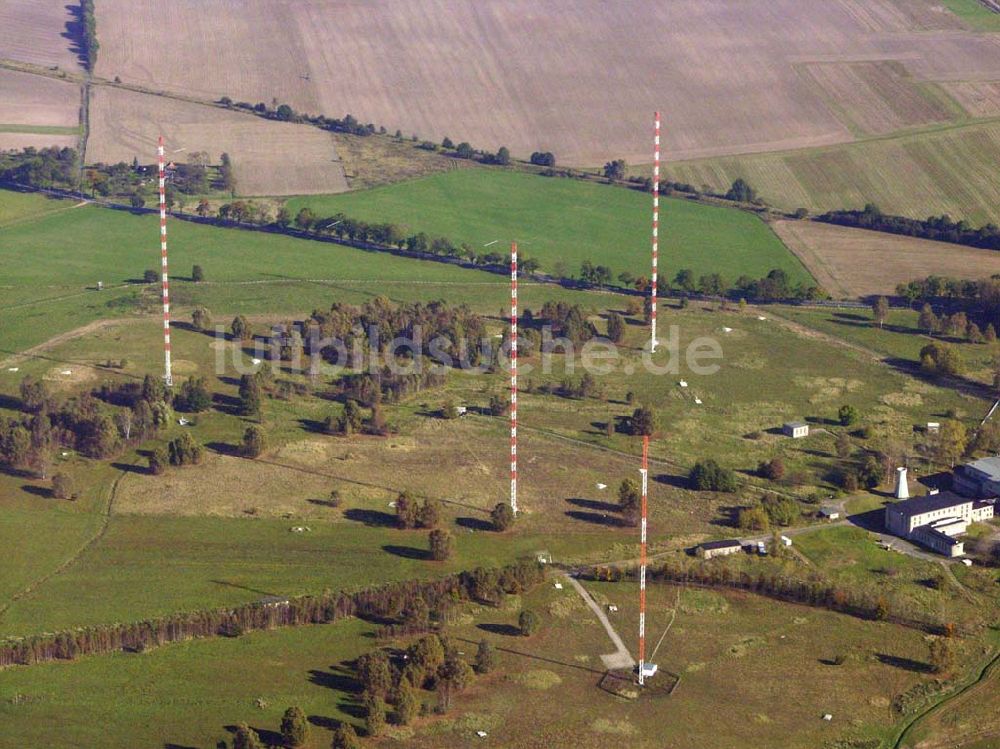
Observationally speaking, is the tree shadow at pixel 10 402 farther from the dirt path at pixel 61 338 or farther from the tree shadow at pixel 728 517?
the tree shadow at pixel 728 517

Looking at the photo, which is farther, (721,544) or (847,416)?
(847,416)

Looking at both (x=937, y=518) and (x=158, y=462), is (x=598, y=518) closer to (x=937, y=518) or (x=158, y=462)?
(x=937, y=518)

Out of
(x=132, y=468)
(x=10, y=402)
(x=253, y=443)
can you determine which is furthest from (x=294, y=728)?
(x=10, y=402)

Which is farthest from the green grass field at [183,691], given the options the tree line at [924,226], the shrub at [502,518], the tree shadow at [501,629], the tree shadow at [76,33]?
the tree shadow at [76,33]

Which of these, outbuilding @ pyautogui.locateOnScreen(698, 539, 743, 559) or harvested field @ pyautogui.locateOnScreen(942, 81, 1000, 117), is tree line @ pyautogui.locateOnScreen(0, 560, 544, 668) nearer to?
outbuilding @ pyautogui.locateOnScreen(698, 539, 743, 559)

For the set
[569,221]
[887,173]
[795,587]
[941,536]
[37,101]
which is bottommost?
[795,587]

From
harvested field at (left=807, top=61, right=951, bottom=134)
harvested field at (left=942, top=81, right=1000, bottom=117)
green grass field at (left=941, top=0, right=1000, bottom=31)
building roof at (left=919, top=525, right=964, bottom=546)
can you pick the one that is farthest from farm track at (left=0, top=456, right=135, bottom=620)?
green grass field at (left=941, top=0, right=1000, bottom=31)

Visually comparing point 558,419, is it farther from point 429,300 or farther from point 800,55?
point 800,55

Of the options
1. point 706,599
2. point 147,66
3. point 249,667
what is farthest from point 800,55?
point 249,667
